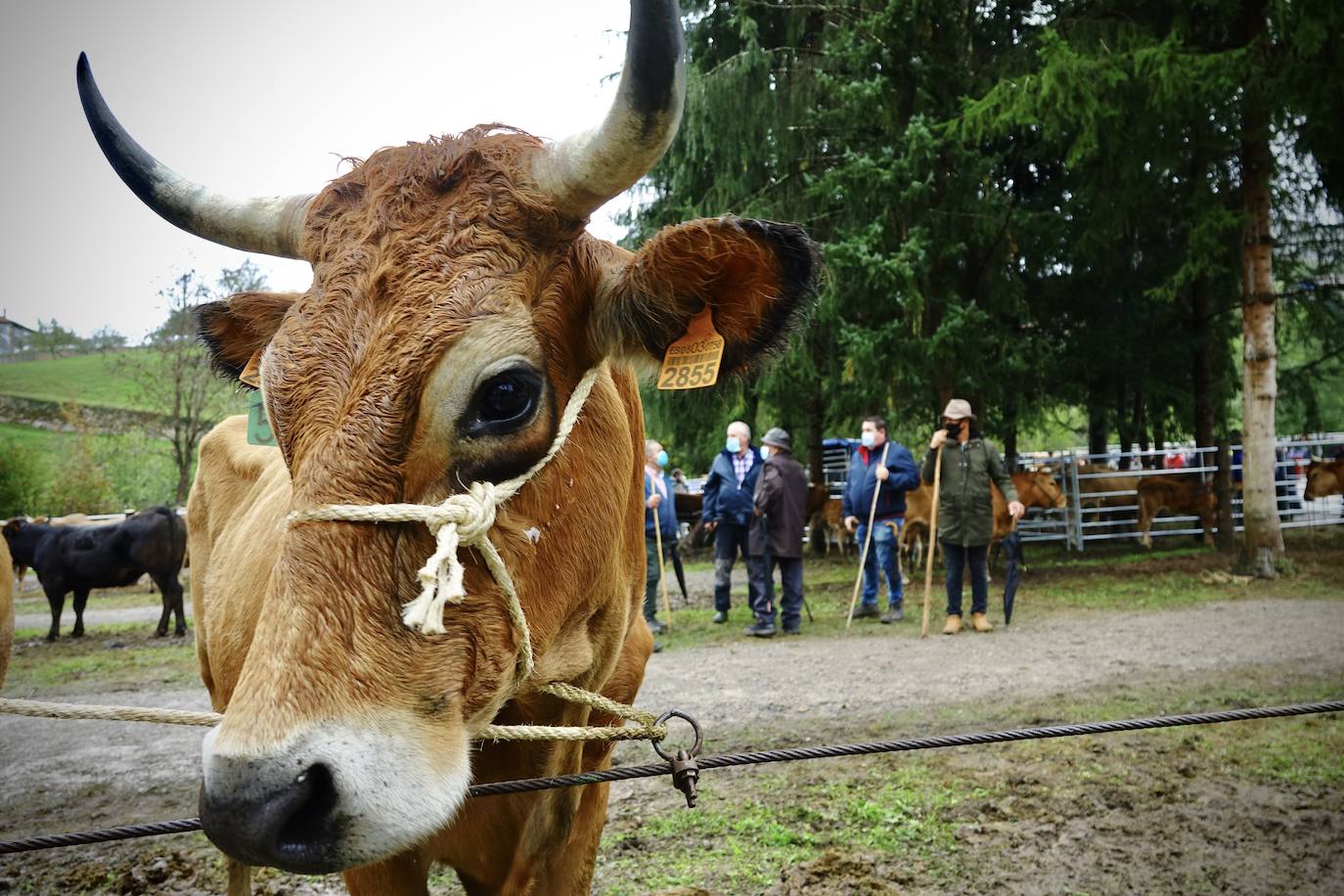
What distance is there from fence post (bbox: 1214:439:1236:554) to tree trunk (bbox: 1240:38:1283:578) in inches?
114

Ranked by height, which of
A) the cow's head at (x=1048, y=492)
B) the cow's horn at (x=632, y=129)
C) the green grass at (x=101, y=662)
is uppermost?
the cow's horn at (x=632, y=129)

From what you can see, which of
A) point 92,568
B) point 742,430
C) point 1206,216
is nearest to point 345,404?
point 742,430

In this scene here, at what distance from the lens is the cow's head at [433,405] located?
151 centimetres

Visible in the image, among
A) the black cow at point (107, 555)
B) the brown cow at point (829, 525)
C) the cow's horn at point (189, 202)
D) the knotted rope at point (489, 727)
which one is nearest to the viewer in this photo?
the knotted rope at point (489, 727)

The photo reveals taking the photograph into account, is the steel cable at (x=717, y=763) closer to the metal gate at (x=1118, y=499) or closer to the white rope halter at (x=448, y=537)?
the white rope halter at (x=448, y=537)

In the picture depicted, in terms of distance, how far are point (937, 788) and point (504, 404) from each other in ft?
13.8

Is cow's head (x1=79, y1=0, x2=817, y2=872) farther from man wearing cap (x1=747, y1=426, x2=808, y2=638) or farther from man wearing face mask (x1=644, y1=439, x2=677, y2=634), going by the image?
man wearing cap (x1=747, y1=426, x2=808, y2=638)

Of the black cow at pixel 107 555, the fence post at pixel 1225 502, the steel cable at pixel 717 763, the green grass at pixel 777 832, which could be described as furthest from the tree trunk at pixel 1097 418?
the black cow at pixel 107 555

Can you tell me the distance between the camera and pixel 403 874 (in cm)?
232

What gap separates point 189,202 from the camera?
7.92 ft

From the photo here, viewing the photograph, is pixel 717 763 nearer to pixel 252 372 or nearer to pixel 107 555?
pixel 252 372

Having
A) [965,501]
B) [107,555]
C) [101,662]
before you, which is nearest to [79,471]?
[107,555]

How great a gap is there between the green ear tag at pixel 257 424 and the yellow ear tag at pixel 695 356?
4.08ft

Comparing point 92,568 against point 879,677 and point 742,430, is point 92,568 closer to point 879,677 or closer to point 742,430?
point 742,430
